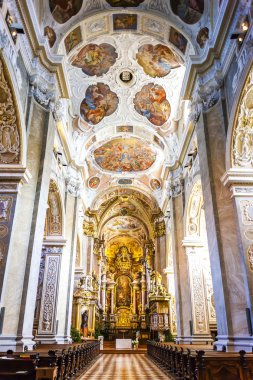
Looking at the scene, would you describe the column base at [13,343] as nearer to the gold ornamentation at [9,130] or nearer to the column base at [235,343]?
the gold ornamentation at [9,130]

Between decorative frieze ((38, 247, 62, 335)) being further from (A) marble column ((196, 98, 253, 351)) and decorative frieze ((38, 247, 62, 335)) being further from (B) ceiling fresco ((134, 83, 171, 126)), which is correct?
(B) ceiling fresco ((134, 83, 171, 126))

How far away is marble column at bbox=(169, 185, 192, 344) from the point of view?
1194 centimetres

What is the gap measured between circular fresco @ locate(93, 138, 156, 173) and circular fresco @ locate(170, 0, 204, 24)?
8813 millimetres

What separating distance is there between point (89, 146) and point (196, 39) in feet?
27.1

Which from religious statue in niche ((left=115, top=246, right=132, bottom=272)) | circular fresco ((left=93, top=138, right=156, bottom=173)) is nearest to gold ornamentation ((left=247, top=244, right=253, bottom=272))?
circular fresco ((left=93, top=138, right=156, bottom=173))

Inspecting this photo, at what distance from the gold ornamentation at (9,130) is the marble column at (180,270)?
328 inches

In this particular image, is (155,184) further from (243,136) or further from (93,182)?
(243,136)

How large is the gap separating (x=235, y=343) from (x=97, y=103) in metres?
11.8

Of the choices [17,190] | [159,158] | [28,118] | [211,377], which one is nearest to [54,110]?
[28,118]

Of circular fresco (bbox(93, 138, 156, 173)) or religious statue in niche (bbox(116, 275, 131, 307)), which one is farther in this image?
religious statue in niche (bbox(116, 275, 131, 307))

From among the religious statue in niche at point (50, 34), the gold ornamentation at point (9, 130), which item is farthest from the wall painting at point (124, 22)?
the gold ornamentation at point (9, 130)

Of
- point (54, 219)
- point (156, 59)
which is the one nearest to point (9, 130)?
point (54, 219)

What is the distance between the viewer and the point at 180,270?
504 inches

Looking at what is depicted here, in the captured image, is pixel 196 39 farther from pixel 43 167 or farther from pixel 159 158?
pixel 159 158
